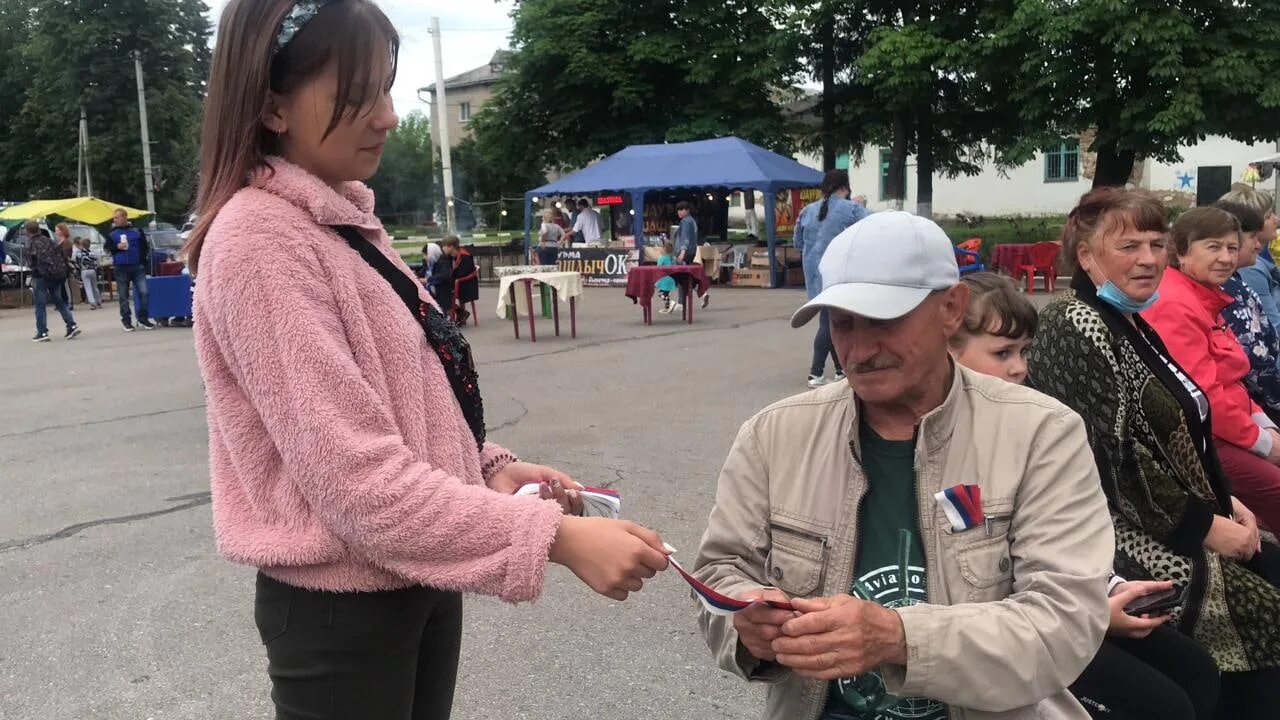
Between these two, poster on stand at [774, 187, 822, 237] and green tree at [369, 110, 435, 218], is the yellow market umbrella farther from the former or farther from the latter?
green tree at [369, 110, 435, 218]

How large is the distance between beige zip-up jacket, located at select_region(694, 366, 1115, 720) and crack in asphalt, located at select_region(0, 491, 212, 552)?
4719 millimetres

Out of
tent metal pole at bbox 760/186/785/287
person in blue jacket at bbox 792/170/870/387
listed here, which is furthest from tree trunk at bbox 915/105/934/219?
person in blue jacket at bbox 792/170/870/387

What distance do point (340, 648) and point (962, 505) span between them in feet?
3.56

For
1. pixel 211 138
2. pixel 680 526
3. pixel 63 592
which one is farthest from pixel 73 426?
pixel 211 138

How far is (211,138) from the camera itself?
1.68 m

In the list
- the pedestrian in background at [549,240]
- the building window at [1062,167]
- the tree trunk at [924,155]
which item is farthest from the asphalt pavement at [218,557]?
the building window at [1062,167]

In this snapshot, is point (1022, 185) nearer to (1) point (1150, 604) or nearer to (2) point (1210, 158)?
(2) point (1210, 158)

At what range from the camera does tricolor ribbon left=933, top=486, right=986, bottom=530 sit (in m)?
1.89

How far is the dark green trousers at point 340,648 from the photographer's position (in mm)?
1673

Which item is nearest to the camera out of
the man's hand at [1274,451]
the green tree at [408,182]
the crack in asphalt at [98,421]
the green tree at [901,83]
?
the man's hand at [1274,451]

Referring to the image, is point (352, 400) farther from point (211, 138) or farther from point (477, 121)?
point (477, 121)

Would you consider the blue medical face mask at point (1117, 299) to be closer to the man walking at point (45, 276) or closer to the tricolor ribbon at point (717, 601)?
the tricolor ribbon at point (717, 601)

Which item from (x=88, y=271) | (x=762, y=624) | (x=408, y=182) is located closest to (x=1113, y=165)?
(x=88, y=271)

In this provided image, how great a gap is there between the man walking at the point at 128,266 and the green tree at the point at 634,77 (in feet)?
55.9
